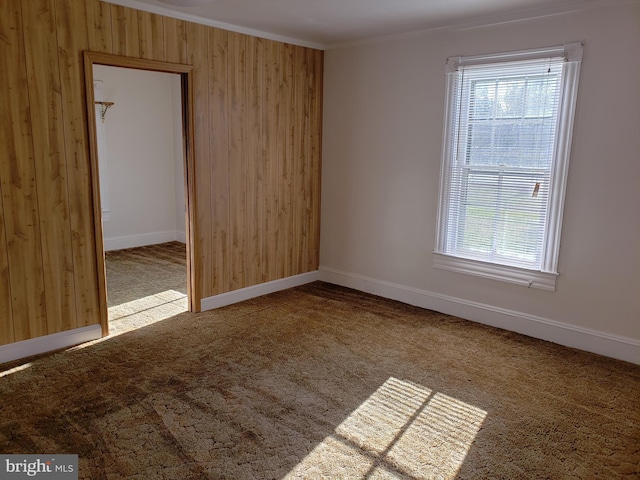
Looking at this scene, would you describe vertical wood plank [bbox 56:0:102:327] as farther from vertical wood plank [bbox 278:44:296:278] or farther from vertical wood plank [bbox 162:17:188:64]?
vertical wood plank [bbox 278:44:296:278]

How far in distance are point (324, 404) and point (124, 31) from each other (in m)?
3.00

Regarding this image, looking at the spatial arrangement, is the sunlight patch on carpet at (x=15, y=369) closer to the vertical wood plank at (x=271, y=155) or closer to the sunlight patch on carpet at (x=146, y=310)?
the sunlight patch on carpet at (x=146, y=310)

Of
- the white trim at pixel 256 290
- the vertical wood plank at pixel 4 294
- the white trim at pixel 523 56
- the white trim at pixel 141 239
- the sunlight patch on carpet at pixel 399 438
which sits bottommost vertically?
the sunlight patch on carpet at pixel 399 438

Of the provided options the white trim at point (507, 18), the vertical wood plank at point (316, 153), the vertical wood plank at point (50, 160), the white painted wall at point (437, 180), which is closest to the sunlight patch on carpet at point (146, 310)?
the vertical wood plank at point (50, 160)

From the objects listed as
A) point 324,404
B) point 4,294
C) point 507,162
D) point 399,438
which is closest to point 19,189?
point 4,294

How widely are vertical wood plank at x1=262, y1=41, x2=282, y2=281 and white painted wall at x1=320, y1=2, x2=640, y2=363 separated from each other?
664 millimetres

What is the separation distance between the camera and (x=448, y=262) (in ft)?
14.6

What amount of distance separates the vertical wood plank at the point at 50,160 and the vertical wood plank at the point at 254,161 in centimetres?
164

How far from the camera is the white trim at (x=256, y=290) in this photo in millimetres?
4520

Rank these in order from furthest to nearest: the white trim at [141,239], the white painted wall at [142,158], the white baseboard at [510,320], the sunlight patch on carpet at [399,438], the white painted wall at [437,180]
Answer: the white trim at [141,239]
the white painted wall at [142,158]
the white baseboard at [510,320]
the white painted wall at [437,180]
the sunlight patch on carpet at [399,438]

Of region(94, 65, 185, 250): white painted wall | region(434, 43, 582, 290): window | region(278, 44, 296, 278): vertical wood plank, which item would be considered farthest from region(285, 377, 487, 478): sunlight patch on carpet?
region(94, 65, 185, 250): white painted wall

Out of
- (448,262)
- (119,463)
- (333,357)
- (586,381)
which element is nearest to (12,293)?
(119,463)

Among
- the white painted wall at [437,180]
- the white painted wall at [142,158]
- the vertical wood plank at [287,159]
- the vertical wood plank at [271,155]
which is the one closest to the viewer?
the white painted wall at [437,180]

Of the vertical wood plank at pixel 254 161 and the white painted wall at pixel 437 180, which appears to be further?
the vertical wood plank at pixel 254 161
